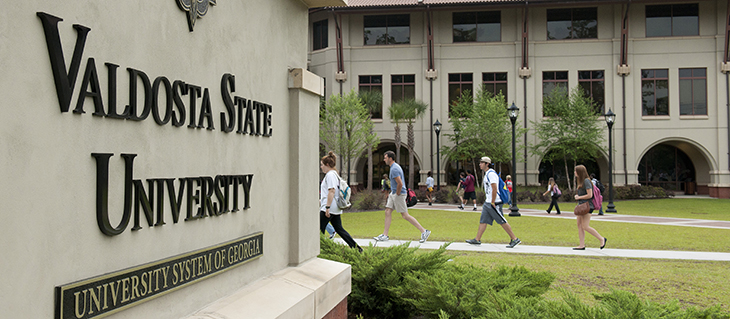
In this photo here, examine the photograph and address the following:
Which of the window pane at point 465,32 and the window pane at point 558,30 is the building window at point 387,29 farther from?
the window pane at point 558,30

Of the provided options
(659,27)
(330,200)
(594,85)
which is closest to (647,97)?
(594,85)

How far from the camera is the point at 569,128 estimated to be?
102 ft

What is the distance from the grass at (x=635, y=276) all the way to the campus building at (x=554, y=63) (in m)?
22.5

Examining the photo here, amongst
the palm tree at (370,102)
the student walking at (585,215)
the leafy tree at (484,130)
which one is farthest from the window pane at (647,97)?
the student walking at (585,215)

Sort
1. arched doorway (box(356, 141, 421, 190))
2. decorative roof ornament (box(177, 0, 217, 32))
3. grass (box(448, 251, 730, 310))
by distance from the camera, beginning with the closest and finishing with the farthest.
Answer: decorative roof ornament (box(177, 0, 217, 32)), grass (box(448, 251, 730, 310)), arched doorway (box(356, 141, 421, 190))

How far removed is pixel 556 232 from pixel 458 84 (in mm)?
20409

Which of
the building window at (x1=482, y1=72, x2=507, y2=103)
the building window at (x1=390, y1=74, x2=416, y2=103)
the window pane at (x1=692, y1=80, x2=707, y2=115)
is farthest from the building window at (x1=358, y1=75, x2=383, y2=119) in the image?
the window pane at (x1=692, y1=80, x2=707, y2=115)

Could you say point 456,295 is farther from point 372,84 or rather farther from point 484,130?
point 372,84

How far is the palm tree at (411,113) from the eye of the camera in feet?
100

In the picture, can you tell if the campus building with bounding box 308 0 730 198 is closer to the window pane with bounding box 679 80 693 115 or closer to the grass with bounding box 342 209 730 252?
the window pane with bounding box 679 80 693 115

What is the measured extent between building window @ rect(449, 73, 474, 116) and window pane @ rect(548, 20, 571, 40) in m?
5.79

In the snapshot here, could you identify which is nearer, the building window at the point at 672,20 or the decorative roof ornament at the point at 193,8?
the decorative roof ornament at the point at 193,8

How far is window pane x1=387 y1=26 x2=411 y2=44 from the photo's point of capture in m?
33.2

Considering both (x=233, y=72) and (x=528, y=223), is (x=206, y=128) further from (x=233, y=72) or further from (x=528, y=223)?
(x=528, y=223)
